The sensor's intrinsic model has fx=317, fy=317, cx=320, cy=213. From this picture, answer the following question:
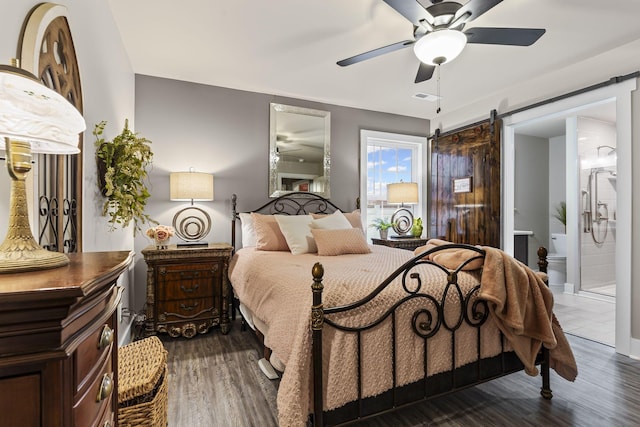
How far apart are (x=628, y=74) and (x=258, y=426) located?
13.0ft

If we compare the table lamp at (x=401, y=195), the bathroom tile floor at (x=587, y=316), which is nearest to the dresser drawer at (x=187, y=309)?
the table lamp at (x=401, y=195)

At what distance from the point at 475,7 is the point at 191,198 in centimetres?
280

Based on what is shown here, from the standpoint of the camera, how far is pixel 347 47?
2891 mm

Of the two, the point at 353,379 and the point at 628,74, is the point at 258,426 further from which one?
the point at 628,74

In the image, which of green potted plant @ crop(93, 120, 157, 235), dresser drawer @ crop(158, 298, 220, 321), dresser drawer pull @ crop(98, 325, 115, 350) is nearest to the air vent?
green potted plant @ crop(93, 120, 157, 235)

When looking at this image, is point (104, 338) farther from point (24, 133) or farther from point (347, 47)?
point (347, 47)

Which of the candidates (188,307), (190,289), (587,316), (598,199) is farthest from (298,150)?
(598,199)

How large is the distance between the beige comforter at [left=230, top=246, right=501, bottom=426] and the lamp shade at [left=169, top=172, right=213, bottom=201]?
62.0 inches

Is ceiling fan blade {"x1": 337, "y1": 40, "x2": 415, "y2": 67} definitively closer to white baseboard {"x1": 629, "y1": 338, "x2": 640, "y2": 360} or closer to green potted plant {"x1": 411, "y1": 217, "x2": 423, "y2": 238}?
green potted plant {"x1": 411, "y1": 217, "x2": 423, "y2": 238}

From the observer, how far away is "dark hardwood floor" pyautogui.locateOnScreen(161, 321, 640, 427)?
181 cm

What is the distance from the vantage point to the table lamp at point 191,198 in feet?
10.5

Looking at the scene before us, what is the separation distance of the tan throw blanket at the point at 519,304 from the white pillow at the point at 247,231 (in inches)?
91.6

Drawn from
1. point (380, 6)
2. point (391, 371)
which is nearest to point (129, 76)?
point (380, 6)

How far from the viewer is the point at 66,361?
604 millimetres
